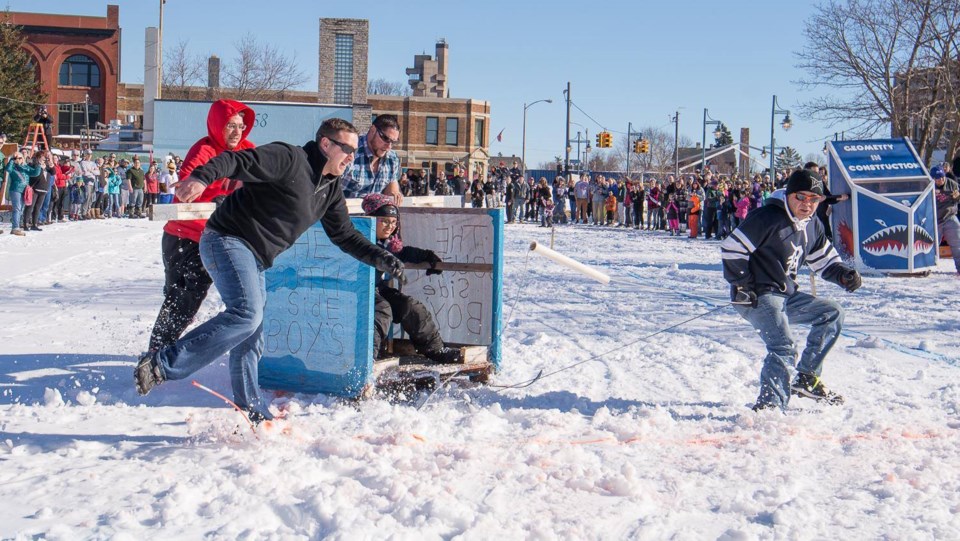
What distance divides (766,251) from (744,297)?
1.14 ft

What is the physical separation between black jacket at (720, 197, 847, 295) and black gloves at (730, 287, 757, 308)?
0.06 metres

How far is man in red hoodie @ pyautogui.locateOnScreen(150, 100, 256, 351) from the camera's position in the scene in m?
5.59

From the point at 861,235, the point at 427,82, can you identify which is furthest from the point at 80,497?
the point at 427,82

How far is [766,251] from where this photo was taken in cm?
562

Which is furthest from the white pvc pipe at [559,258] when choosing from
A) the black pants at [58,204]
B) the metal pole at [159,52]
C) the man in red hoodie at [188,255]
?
the metal pole at [159,52]

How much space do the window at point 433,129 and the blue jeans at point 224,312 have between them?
69375mm

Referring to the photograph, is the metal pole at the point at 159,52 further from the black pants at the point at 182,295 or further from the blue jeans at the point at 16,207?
the black pants at the point at 182,295

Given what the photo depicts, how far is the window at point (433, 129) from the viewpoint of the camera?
73.4m

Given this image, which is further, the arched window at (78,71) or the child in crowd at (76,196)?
the arched window at (78,71)

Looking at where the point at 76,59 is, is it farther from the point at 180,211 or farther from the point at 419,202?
the point at 180,211

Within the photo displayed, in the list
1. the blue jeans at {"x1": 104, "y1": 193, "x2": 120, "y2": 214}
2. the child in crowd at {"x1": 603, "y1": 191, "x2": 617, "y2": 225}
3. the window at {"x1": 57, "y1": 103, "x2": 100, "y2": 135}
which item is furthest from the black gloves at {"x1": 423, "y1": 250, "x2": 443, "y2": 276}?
the window at {"x1": 57, "y1": 103, "x2": 100, "y2": 135}

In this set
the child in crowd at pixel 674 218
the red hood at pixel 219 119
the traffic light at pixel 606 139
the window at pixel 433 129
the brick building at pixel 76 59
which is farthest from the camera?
the window at pixel 433 129

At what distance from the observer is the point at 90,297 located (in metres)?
10.0

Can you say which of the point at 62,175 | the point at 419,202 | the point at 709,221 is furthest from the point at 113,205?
the point at 419,202
